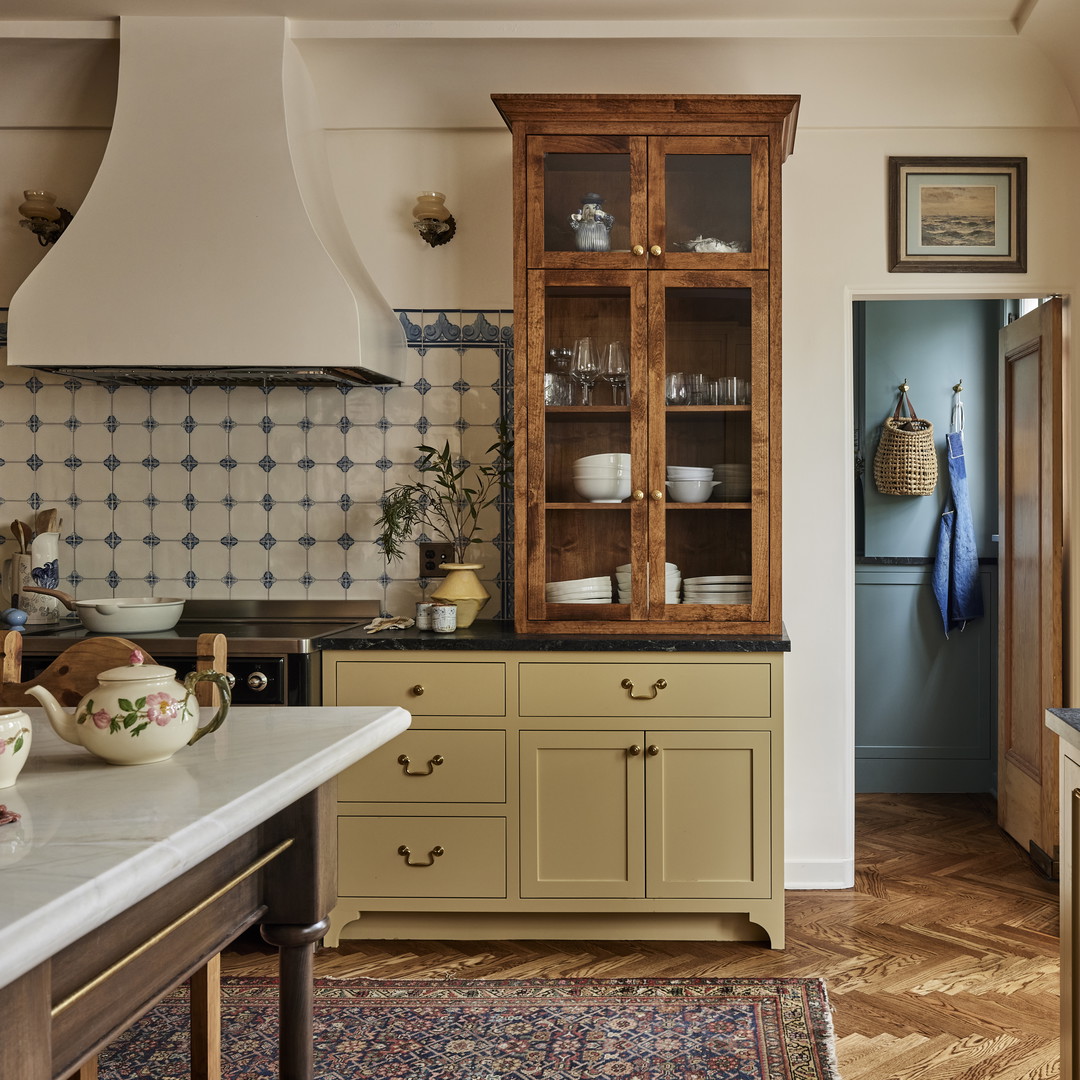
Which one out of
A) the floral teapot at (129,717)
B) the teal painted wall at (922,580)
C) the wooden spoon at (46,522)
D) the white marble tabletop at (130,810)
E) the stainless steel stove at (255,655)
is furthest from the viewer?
the teal painted wall at (922,580)

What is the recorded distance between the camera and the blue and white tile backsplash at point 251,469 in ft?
10.8

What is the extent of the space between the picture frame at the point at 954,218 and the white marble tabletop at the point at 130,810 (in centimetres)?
247

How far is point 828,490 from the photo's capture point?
10.7 ft

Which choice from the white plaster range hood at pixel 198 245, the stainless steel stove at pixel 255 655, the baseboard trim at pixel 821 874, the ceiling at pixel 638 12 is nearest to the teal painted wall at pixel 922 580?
the baseboard trim at pixel 821 874

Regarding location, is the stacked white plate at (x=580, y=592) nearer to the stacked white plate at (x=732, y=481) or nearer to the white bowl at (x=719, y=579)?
the white bowl at (x=719, y=579)

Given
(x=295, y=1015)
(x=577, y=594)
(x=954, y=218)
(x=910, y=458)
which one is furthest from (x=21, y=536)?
(x=910, y=458)

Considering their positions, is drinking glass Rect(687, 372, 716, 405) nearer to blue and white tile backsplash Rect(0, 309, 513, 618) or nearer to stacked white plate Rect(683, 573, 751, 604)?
stacked white plate Rect(683, 573, 751, 604)

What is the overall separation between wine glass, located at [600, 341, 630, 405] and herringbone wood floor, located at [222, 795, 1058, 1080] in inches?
60.0

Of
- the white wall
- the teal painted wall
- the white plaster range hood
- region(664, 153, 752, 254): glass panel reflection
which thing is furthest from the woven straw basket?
the white plaster range hood

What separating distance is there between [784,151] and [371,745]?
2.27 meters

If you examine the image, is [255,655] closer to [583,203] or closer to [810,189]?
[583,203]

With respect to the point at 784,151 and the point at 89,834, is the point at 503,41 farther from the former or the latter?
the point at 89,834

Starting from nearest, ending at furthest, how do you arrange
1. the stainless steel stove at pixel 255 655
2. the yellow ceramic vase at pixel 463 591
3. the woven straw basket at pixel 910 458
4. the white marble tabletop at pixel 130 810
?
1. the white marble tabletop at pixel 130 810
2. the stainless steel stove at pixel 255 655
3. the yellow ceramic vase at pixel 463 591
4. the woven straw basket at pixel 910 458

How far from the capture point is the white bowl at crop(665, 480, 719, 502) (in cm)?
286
